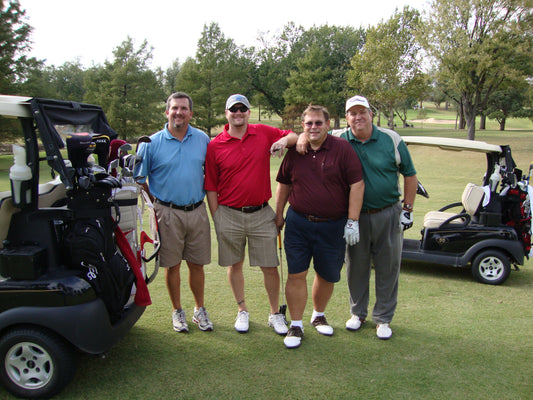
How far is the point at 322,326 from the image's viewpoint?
3727 mm

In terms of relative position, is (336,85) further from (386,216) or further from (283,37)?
(386,216)

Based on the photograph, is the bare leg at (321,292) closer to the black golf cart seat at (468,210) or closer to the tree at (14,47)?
the black golf cart seat at (468,210)

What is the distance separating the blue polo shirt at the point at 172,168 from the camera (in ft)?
11.9

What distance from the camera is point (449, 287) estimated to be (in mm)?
5023

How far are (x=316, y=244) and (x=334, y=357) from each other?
0.85 meters

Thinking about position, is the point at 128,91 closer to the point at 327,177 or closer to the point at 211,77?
the point at 211,77

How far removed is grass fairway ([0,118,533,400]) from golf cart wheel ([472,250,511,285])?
372 mm

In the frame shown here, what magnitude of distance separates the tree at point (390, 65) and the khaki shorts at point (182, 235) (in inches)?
1230

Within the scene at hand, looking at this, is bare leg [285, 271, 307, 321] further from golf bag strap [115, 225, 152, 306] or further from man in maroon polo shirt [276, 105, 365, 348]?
golf bag strap [115, 225, 152, 306]

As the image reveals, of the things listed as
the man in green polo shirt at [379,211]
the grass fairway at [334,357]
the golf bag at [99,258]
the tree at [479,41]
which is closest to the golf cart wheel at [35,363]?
the grass fairway at [334,357]

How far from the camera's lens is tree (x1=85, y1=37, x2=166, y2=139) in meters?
35.4

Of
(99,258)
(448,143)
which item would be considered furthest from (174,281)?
(448,143)

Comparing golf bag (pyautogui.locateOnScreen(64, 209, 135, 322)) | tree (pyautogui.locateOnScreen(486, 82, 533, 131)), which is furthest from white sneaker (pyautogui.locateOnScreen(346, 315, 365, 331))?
tree (pyautogui.locateOnScreen(486, 82, 533, 131))

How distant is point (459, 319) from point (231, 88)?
41012 mm
